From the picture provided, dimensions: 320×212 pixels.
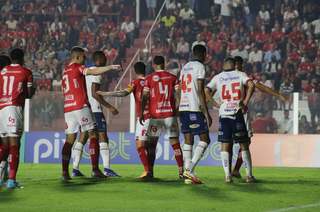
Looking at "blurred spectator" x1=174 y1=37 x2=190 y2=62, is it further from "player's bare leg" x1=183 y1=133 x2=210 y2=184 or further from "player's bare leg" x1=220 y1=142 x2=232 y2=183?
"player's bare leg" x1=183 y1=133 x2=210 y2=184

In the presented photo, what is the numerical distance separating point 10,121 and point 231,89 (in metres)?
3.05

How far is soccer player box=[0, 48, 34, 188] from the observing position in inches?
236

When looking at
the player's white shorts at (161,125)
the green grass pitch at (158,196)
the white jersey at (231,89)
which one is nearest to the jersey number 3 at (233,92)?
the white jersey at (231,89)

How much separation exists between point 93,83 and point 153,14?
1479 centimetres

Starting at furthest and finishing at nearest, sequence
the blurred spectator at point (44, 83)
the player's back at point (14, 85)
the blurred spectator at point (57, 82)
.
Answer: the blurred spectator at point (44, 83), the blurred spectator at point (57, 82), the player's back at point (14, 85)

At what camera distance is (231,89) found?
6703mm

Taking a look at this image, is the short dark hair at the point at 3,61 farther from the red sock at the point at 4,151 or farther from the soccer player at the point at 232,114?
the soccer player at the point at 232,114

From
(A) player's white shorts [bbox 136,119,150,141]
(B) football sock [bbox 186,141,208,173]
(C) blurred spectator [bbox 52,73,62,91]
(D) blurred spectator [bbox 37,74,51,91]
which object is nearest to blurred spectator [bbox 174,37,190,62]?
(C) blurred spectator [bbox 52,73,62,91]

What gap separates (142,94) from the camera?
7.40 m

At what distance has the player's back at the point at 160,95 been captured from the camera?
281 inches

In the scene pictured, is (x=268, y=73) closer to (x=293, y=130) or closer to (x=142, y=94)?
(x=293, y=130)

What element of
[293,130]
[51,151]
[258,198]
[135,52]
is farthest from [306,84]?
[258,198]

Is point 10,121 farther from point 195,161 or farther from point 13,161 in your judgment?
point 195,161

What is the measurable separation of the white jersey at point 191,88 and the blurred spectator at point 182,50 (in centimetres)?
1242
